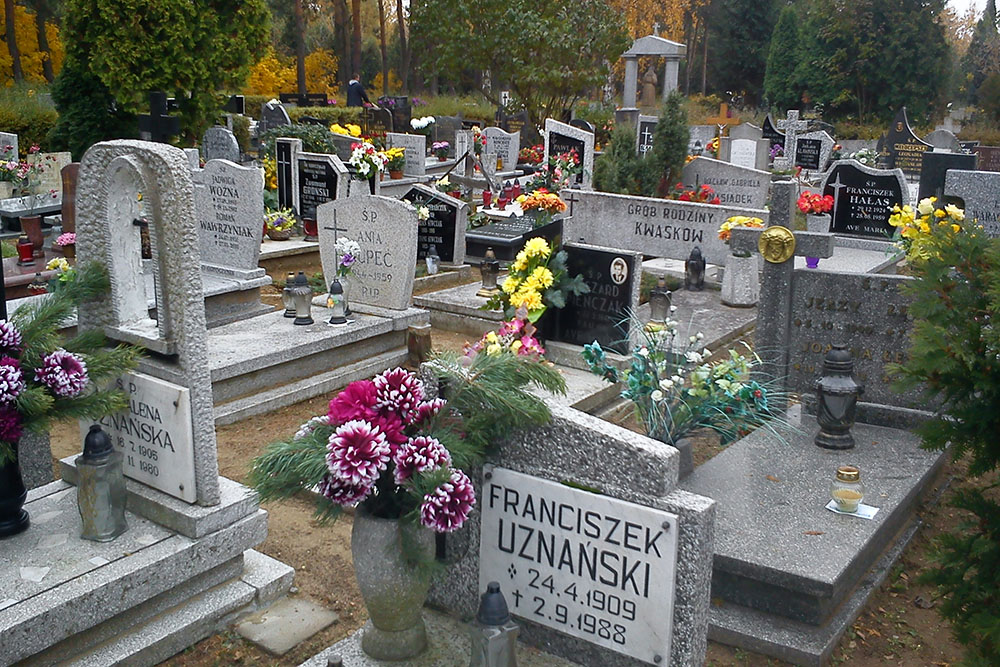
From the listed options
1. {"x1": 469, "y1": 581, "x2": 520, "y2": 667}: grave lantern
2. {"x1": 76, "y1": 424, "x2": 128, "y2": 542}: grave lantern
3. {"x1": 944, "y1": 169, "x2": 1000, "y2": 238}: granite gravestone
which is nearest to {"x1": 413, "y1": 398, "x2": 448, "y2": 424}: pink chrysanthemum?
{"x1": 469, "y1": 581, "x2": 520, "y2": 667}: grave lantern

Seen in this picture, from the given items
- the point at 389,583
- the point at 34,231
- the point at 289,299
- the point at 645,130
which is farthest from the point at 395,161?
the point at 389,583

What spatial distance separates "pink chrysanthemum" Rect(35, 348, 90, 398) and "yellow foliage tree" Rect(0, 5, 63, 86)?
110ft

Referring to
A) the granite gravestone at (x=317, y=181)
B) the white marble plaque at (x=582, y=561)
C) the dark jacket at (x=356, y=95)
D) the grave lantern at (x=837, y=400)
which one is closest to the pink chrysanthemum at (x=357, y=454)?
the white marble plaque at (x=582, y=561)

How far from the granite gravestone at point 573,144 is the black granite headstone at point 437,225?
4966 mm

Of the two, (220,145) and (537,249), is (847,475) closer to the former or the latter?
(537,249)

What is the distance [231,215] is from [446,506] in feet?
22.6

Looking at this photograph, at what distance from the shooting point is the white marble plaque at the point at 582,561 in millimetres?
3018

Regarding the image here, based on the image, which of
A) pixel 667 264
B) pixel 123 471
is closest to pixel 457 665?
pixel 123 471

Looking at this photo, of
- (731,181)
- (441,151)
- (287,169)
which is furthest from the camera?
(441,151)

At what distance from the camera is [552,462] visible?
125 inches

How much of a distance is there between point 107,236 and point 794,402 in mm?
4672

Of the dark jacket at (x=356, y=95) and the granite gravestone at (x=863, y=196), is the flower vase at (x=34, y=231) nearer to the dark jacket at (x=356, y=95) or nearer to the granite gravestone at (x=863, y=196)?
the granite gravestone at (x=863, y=196)

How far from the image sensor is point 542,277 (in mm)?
6895

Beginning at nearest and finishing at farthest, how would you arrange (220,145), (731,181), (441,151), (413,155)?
(731,181) → (220,145) → (413,155) → (441,151)
